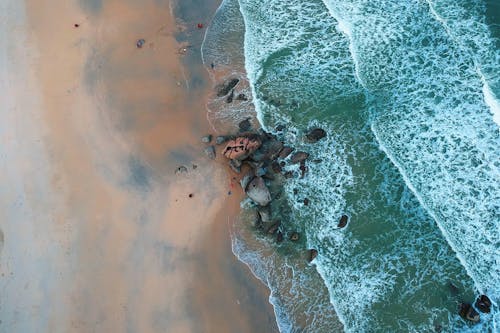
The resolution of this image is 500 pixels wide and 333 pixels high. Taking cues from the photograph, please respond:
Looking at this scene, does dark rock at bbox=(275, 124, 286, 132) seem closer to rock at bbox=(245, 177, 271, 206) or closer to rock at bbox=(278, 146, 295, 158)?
rock at bbox=(278, 146, 295, 158)

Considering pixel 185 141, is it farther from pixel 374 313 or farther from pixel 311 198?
pixel 374 313

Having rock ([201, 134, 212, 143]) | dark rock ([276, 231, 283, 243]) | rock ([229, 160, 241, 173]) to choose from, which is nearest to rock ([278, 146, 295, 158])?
rock ([229, 160, 241, 173])

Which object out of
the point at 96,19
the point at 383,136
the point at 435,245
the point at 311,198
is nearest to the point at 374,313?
the point at 435,245

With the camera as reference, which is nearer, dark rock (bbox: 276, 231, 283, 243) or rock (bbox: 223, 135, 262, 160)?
dark rock (bbox: 276, 231, 283, 243)

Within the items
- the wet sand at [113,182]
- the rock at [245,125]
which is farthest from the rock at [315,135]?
the wet sand at [113,182]

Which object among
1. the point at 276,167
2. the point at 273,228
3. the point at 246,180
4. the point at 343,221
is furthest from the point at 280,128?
the point at 343,221

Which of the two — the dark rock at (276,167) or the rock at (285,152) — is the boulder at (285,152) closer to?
the rock at (285,152)
